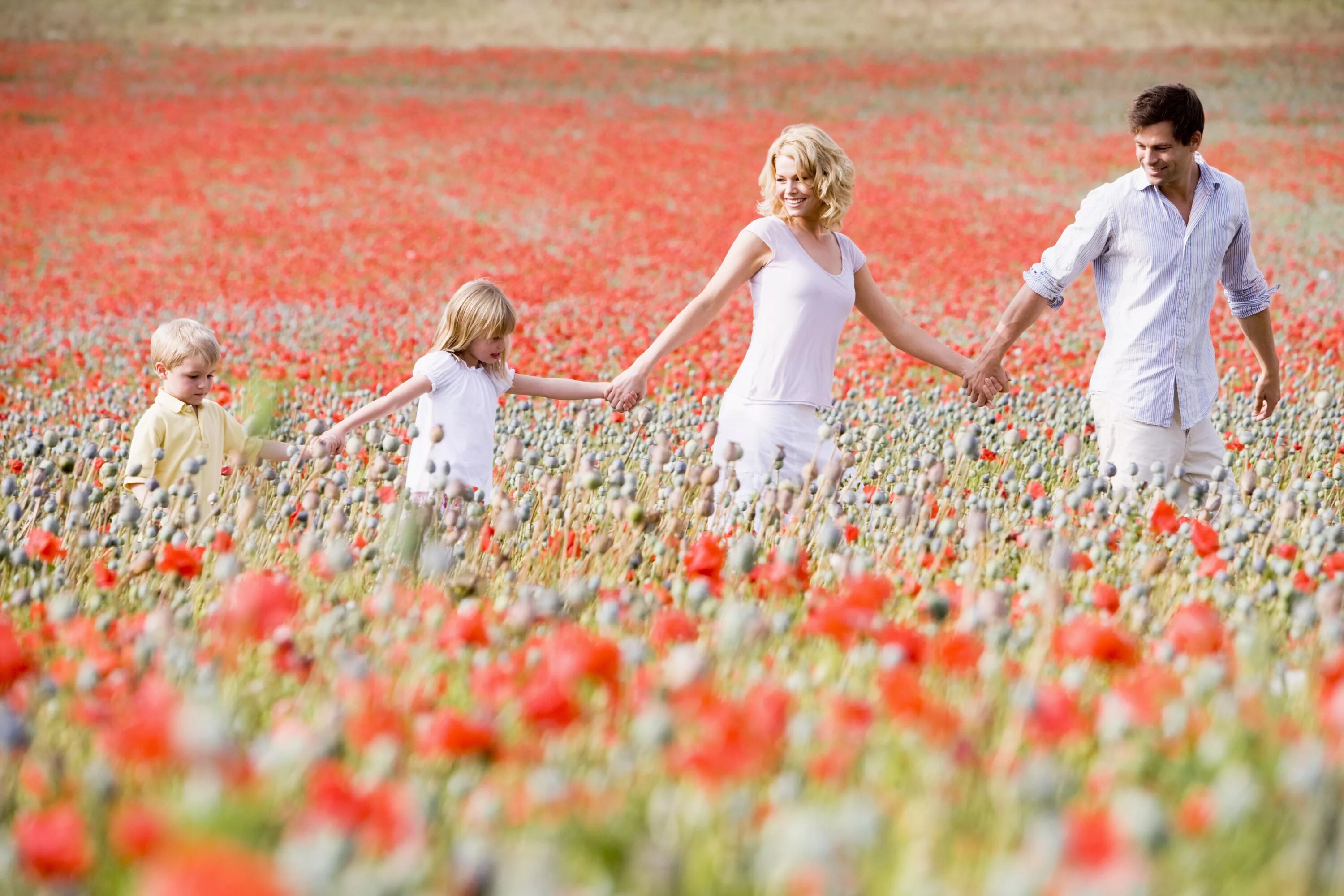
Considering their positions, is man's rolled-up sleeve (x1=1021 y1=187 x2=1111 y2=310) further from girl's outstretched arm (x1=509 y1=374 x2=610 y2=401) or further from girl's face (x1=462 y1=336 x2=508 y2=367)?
girl's face (x1=462 y1=336 x2=508 y2=367)

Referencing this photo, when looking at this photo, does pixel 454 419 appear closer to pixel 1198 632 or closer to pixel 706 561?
pixel 706 561

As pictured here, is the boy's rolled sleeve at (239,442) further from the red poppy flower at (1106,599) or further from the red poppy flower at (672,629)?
the red poppy flower at (1106,599)

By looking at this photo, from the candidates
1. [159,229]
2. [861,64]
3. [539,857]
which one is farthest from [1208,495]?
[861,64]

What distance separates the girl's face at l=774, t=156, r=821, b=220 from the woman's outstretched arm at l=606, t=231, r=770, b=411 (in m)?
0.14

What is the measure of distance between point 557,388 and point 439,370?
37cm

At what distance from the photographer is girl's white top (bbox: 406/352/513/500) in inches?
148

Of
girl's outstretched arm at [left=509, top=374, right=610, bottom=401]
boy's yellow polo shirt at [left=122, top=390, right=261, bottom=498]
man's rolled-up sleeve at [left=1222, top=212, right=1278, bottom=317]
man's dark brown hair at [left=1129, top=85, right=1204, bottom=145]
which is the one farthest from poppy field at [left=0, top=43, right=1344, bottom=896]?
man's dark brown hair at [left=1129, top=85, right=1204, bottom=145]

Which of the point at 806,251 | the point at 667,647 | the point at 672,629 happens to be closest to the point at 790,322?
the point at 806,251

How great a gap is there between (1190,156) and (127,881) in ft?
11.0

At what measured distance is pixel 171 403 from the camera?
371 centimetres

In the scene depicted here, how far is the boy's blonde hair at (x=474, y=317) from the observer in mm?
3729

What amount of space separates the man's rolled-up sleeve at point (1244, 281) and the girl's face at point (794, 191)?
131 cm

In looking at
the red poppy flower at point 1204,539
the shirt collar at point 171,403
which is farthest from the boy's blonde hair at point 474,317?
the red poppy flower at point 1204,539

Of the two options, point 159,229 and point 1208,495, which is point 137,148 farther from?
point 1208,495
